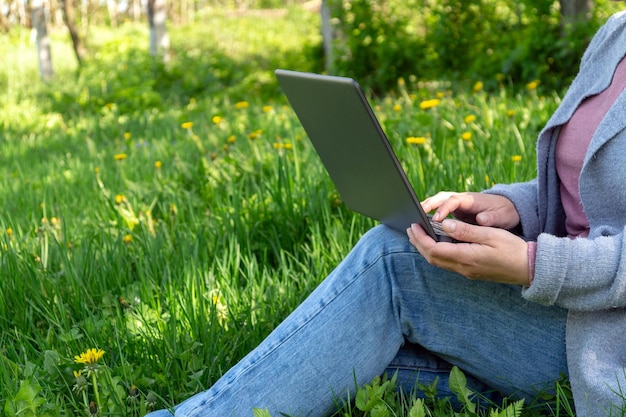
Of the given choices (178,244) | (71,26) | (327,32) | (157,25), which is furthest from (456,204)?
(71,26)

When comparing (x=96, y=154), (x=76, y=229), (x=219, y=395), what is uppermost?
(x=219, y=395)

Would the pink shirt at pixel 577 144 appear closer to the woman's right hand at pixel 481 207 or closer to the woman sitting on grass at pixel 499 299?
the woman sitting on grass at pixel 499 299

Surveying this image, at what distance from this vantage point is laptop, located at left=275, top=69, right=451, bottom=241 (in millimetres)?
1229

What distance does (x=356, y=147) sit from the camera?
1359mm

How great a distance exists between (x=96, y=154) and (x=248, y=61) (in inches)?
222

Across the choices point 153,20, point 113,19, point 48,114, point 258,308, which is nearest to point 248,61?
point 153,20

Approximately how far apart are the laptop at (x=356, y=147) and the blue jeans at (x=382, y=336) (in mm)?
98

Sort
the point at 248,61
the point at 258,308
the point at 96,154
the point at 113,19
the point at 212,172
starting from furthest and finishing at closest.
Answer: the point at 113,19 < the point at 248,61 < the point at 96,154 < the point at 212,172 < the point at 258,308

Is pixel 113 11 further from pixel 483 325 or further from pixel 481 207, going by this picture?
pixel 483 325

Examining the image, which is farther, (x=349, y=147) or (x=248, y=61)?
(x=248, y=61)

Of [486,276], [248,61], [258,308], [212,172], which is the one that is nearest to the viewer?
[486,276]

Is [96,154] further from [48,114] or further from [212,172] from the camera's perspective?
[48,114]

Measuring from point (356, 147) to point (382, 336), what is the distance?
1.22 ft

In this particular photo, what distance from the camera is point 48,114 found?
23.9 feet
